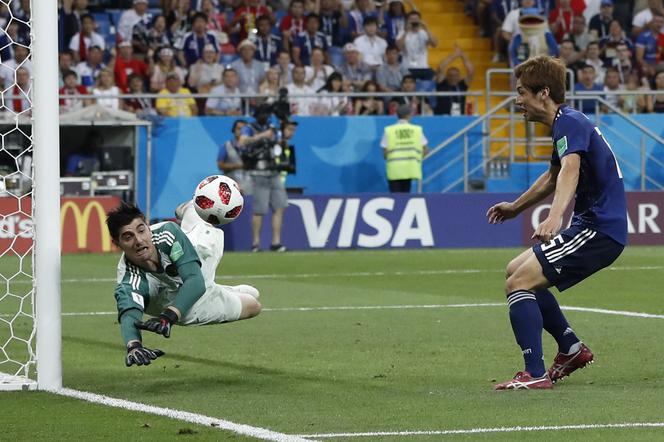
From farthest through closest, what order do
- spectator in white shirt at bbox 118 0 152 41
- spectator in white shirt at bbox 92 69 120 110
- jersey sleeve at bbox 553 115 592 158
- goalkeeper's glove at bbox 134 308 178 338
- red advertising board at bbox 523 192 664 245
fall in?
spectator in white shirt at bbox 118 0 152 41 → spectator in white shirt at bbox 92 69 120 110 → red advertising board at bbox 523 192 664 245 → jersey sleeve at bbox 553 115 592 158 → goalkeeper's glove at bbox 134 308 178 338

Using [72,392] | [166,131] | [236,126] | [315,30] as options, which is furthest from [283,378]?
[315,30]

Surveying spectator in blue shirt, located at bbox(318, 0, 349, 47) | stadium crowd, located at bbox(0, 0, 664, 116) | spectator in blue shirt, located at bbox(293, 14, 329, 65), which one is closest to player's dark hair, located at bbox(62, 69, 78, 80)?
stadium crowd, located at bbox(0, 0, 664, 116)

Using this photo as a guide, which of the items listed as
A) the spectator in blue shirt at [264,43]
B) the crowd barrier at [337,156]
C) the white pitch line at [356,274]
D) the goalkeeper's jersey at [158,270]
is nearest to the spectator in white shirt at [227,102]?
the crowd barrier at [337,156]

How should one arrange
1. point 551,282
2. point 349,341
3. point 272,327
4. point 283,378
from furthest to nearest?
point 272,327 → point 349,341 → point 283,378 → point 551,282

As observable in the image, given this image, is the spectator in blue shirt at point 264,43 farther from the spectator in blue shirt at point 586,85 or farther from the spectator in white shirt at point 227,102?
A: the spectator in blue shirt at point 586,85

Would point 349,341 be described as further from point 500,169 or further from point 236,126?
point 500,169

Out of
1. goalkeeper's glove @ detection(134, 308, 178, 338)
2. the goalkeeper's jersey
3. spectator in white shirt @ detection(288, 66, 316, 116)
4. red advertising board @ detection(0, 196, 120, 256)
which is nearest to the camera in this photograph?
goalkeeper's glove @ detection(134, 308, 178, 338)

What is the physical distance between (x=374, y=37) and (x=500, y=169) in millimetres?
3521

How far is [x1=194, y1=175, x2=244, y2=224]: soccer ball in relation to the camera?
27.6 ft

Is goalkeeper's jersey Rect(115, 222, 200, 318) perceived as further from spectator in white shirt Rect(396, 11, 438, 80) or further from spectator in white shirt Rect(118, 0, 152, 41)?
spectator in white shirt Rect(396, 11, 438, 80)

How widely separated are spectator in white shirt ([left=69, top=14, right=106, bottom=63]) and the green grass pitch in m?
9.09

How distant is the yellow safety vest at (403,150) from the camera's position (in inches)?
912

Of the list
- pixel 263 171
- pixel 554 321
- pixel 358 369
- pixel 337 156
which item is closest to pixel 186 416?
pixel 358 369

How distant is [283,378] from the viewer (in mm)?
8547
